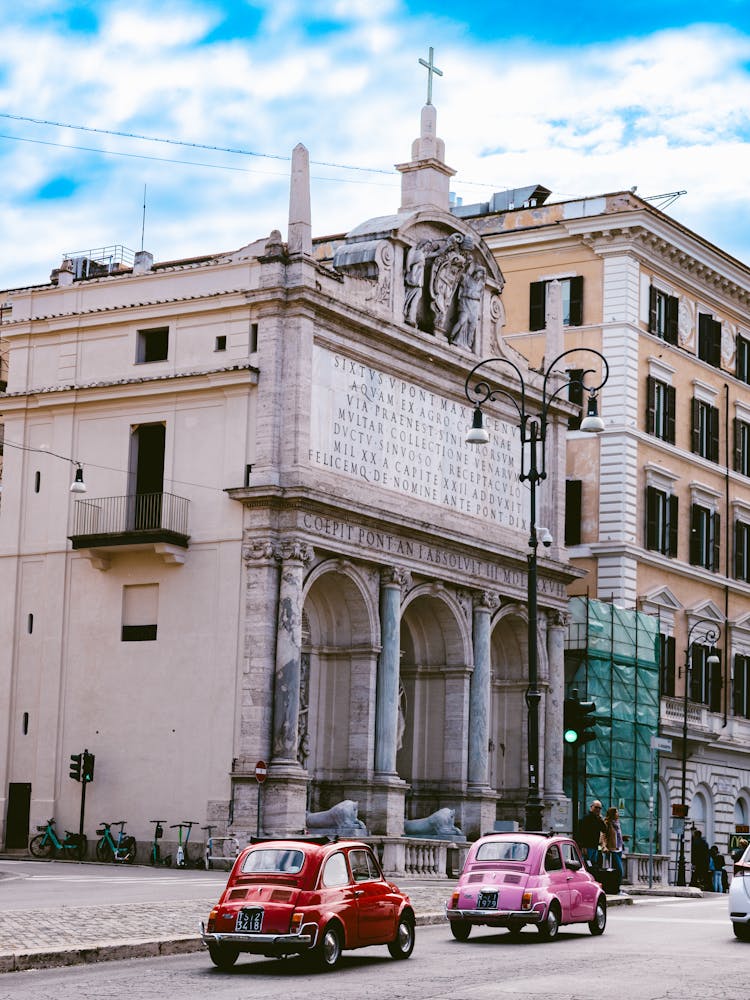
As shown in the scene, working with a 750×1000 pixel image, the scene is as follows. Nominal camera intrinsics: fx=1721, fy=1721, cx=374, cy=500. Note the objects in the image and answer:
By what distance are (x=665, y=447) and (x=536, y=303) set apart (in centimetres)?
662

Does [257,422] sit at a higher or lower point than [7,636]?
higher

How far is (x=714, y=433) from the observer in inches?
2489

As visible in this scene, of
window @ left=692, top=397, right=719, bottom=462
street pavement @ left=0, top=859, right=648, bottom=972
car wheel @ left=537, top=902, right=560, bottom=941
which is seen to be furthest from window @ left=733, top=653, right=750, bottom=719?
car wheel @ left=537, top=902, right=560, bottom=941

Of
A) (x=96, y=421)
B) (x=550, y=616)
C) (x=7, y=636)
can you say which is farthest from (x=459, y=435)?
(x=7, y=636)

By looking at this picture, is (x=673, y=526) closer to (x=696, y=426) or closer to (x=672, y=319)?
(x=696, y=426)

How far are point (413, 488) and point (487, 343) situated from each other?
6.38 metres

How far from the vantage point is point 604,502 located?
5625 centimetres

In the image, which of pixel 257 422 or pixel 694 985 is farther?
pixel 257 422

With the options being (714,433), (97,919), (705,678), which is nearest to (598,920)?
(97,919)

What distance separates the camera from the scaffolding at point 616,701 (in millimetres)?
53875

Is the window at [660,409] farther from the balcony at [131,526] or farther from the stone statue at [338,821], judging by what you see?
the stone statue at [338,821]

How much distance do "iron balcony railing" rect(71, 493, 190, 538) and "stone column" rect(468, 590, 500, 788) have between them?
10.1 meters

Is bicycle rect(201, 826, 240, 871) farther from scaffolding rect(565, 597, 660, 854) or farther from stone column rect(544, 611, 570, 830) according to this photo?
scaffolding rect(565, 597, 660, 854)

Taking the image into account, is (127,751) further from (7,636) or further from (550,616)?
(550,616)
